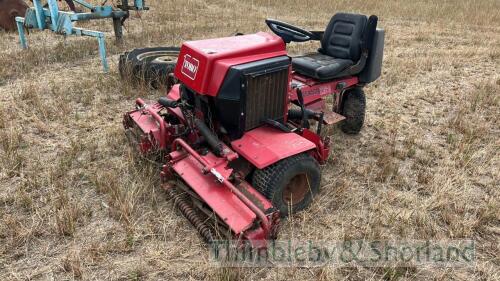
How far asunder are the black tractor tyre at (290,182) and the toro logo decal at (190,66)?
34.1 inches

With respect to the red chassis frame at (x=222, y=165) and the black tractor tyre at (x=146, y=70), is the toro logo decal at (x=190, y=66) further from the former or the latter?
the black tractor tyre at (x=146, y=70)

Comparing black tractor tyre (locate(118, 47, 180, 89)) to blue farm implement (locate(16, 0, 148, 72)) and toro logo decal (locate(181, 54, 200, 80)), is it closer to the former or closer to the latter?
blue farm implement (locate(16, 0, 148, 72))

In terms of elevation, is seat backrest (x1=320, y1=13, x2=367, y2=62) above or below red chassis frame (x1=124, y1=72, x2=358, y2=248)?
above

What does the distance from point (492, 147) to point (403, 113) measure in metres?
1.12

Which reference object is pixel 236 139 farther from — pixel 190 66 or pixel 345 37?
pixel 345 37

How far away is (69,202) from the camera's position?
3.05m

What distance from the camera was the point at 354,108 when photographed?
4348 mm

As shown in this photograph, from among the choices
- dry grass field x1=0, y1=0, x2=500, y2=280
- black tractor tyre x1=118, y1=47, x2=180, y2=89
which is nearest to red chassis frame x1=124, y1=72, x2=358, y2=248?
dry grass field x1=0, y1=0, x2=500, y2=280

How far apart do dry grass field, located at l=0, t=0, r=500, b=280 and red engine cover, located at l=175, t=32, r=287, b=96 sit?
37.0 inches

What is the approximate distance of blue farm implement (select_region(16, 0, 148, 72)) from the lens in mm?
5734

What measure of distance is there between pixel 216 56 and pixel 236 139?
0.64 metres

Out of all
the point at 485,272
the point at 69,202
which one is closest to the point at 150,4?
the point at 69,202

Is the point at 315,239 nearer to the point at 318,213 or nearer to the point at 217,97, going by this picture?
the point at 318,213

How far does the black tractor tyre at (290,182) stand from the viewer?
286cm
